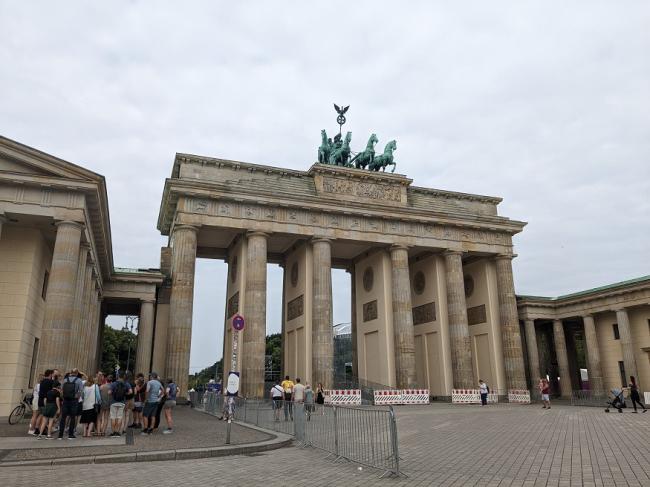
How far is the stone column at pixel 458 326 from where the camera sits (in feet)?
120

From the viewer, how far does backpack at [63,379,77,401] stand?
13531 millimetres

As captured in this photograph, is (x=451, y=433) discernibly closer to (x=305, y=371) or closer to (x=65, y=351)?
(x=65, y=351)

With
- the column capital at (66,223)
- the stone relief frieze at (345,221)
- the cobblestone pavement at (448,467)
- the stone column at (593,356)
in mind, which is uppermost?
the stone relief frieze at (345,221)

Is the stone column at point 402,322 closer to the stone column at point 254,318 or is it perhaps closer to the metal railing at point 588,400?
the stone column at point 254,318

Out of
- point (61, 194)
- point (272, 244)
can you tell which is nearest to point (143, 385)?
point (61, 194)

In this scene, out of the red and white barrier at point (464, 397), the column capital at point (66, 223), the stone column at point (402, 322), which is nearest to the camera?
the column capital at point (66, 223)

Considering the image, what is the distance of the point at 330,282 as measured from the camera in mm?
34719

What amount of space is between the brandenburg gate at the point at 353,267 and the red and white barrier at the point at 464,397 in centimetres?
61

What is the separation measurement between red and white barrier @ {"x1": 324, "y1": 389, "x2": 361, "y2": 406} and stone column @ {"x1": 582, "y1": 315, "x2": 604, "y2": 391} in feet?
72.8

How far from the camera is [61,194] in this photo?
20.2 metres

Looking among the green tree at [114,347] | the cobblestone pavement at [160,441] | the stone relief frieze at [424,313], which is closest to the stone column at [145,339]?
the cobblestone pavement at [160,441]

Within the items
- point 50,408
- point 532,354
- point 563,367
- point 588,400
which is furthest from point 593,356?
point 50,408

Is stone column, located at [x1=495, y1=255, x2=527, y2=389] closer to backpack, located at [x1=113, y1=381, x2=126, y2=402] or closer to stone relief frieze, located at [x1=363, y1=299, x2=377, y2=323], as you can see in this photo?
stone relief frieze, located at [x1=363, y1=299, x2=377, y2=323]

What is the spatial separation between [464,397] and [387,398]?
6350mm
